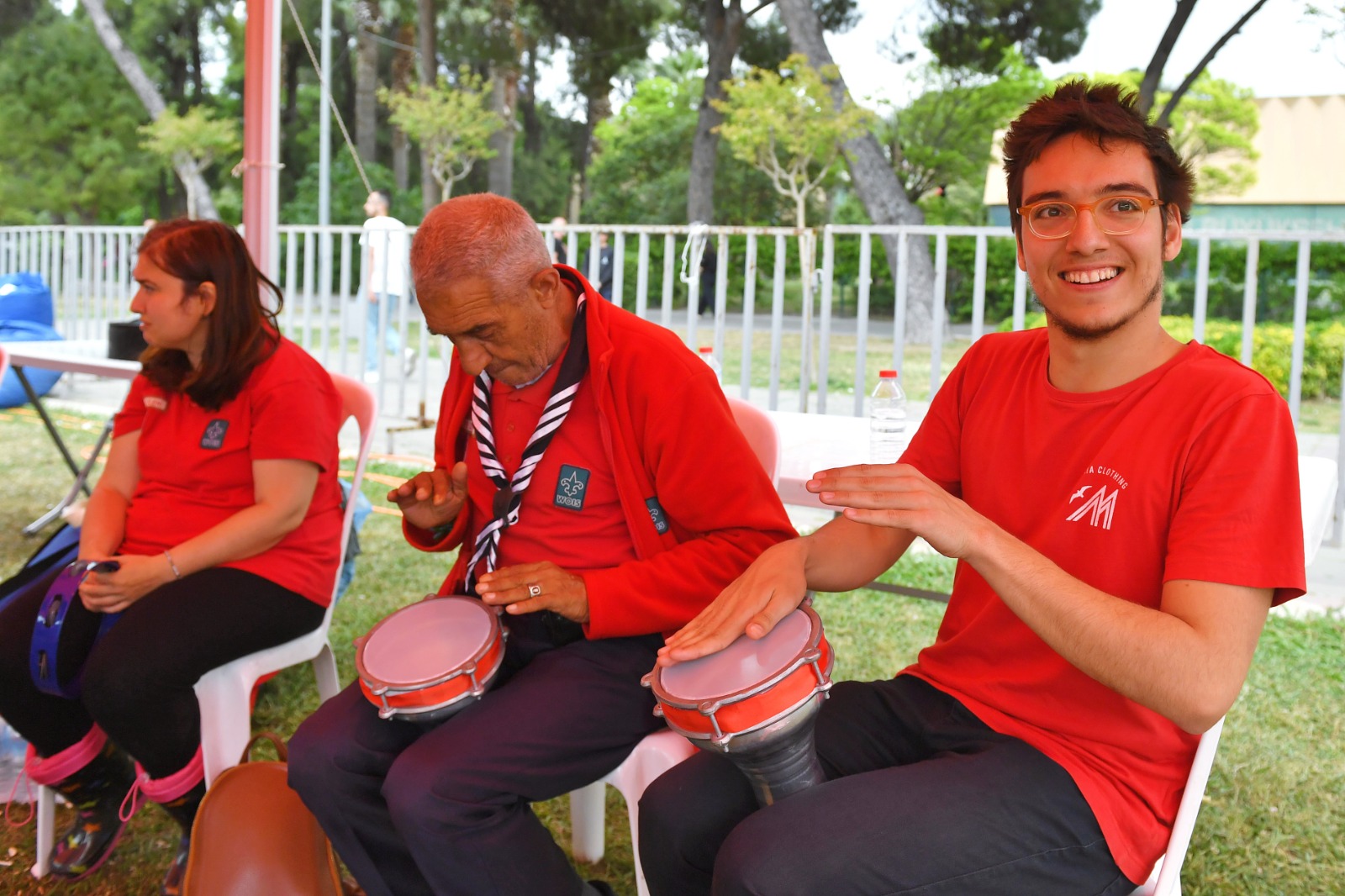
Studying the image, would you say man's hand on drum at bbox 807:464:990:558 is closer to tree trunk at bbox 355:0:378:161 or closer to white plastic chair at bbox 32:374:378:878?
white plastic chair at bbox 32:374:378:878

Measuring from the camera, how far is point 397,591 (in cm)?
470

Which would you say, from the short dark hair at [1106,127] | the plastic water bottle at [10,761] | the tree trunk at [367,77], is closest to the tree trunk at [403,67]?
the tree trunk at [367,77]

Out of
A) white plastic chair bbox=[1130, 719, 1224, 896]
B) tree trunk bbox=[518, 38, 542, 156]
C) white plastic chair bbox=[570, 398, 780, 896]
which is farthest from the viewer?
tree trunk bbox=[518, 38, 542, 156]

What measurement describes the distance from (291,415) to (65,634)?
0.70 metres

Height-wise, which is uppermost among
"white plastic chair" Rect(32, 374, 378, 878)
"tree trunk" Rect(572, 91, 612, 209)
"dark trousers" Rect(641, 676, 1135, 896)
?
"tree trunk" Rect(572, 91, 612, 209)

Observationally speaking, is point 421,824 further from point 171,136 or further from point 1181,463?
point 171,136

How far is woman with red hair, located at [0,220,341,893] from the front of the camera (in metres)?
2.47

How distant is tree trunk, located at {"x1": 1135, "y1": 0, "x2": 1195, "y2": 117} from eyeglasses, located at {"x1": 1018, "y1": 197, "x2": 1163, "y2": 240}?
19.8m

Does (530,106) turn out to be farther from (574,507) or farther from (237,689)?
(574,507)

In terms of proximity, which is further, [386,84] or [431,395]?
[386,84]

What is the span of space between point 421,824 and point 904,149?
28794 mm

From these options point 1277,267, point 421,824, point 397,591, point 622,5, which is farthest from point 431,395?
point 622,5

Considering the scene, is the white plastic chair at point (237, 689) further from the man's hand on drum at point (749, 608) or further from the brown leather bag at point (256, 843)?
the man's hand on drum at point (749, 608)

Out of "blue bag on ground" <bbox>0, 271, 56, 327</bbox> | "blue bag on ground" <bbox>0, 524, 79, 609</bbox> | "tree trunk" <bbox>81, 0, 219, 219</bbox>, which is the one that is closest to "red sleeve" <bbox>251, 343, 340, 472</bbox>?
"blue bag on ground" <bbox>0, 524, 79, 609</bbox>
